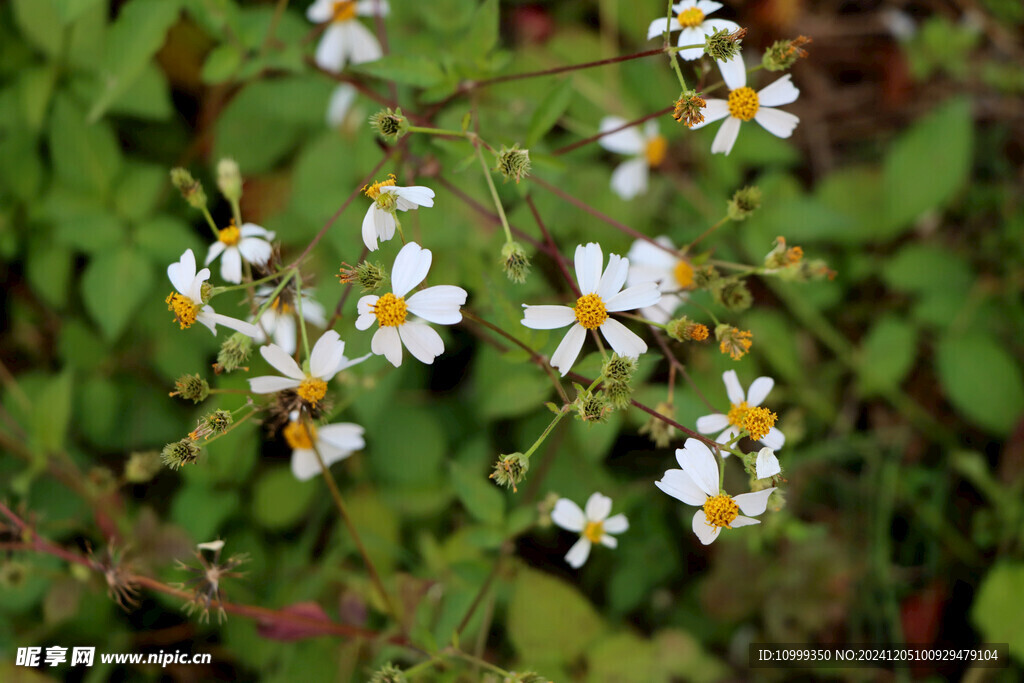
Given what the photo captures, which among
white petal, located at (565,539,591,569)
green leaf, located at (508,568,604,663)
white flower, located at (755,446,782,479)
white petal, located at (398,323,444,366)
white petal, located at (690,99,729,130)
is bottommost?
green leaf, located at (508,568,604,663)

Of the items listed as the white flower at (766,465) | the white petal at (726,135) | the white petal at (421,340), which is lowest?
the white flower at (766,465)

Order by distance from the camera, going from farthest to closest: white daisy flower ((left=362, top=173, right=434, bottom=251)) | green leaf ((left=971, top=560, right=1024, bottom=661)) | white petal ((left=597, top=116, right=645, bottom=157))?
white petal ((left=597, top=116, right=645, bottom=157)) < green leaf ((left=971, top=560, right=1024, bottom=661)) < white daisy flower ((left=362, top=173, right=434, bottom=251))

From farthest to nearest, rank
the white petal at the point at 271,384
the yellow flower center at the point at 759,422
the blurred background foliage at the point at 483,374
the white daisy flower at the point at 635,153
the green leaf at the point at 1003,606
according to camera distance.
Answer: the white daisy flower at the point at 635,153 < the green leaf at the point at 1003,606 < the blurred background foliage at the point at 483,374 < the yellow flower center at the point at 759,422 < the white petal at the point at 271,384

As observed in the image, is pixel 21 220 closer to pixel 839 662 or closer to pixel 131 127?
pixel 131 127

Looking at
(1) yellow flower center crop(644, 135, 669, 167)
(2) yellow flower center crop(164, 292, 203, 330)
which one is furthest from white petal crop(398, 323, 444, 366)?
(1) yellow flower center crop(644, 135, 669, 167)

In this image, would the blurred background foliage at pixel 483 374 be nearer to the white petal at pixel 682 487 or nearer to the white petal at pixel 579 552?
the white petal at pixel 579 552

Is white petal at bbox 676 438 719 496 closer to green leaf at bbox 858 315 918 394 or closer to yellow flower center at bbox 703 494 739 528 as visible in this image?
yellow flower center at bbox 703 494 739 528

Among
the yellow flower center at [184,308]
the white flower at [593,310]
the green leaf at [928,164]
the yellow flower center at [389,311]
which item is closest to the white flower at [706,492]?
the white flower at [593,310]
